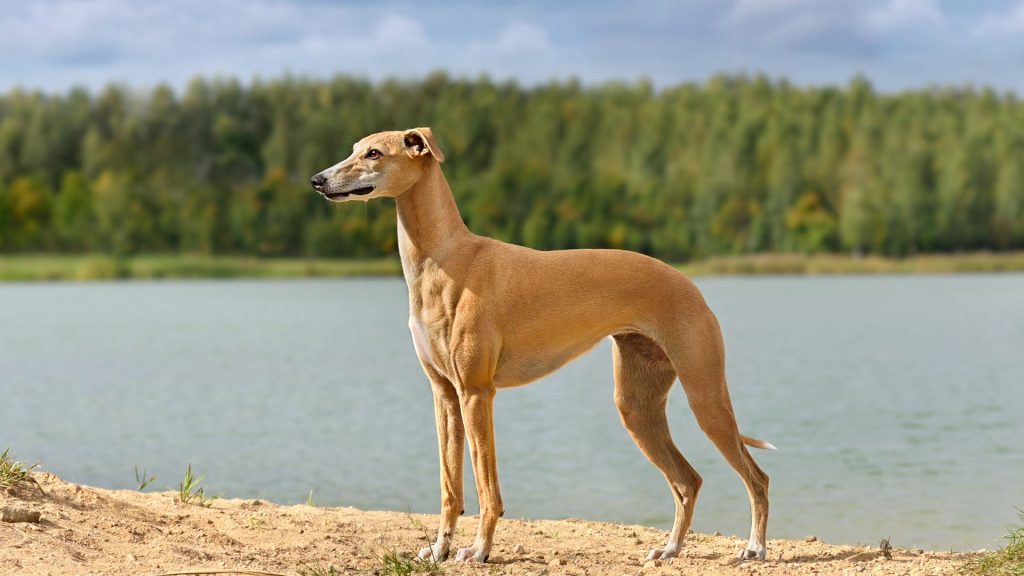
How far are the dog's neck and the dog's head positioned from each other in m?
0.11

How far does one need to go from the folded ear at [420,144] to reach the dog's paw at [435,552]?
8.26 ft

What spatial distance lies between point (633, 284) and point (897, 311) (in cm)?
4832

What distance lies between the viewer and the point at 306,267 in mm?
100250

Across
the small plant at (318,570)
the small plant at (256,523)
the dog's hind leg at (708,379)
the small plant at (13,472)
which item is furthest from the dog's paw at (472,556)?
the small plant at (13,472)

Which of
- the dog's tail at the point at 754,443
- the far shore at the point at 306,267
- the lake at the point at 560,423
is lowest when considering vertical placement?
the far shore at the point at 306,267

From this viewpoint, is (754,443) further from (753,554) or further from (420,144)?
(420,144)

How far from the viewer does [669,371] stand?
7559mm

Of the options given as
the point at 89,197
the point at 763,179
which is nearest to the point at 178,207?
the point at 89,197

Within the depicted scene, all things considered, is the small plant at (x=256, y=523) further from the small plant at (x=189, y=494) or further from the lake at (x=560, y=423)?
the lake at (x=560, y=423)

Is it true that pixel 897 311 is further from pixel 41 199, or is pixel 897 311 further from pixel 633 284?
pixel 41 199

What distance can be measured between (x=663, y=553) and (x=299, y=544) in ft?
8.24

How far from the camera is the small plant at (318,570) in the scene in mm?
6491

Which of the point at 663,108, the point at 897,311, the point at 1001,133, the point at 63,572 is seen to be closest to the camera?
the point at 63,572

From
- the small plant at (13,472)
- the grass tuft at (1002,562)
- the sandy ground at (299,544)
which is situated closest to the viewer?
the grass tuft at (1002,562)
